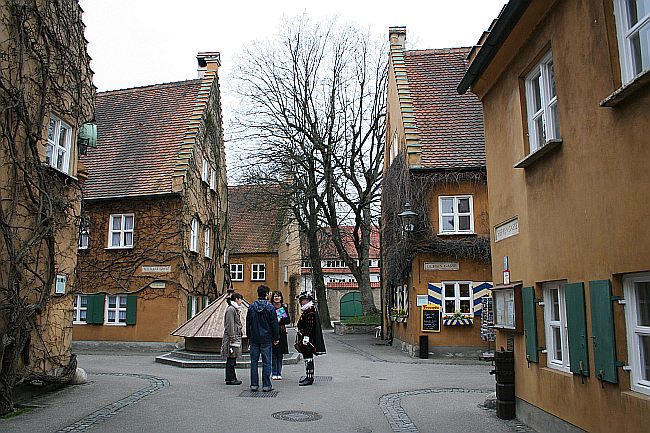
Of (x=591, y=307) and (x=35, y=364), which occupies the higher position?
(x=591, y=307)

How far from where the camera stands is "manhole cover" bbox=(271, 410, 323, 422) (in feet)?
31.5

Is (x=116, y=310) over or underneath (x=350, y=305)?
underneath

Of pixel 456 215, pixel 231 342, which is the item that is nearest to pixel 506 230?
pixel 231 342

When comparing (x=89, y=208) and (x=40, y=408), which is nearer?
(x=40, y=408)

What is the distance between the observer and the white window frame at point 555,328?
8078mm

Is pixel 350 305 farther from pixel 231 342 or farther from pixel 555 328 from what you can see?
pixel 555 328

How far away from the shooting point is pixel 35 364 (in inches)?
468

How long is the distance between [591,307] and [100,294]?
67.7ft

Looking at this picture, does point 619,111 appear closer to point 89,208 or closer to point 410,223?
point 410,223

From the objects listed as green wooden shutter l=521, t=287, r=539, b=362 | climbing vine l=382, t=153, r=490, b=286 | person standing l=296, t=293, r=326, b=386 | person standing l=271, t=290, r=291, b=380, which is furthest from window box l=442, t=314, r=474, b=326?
green wooden shutter l=521, t=287, r=539, b=362

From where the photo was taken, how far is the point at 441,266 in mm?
20750

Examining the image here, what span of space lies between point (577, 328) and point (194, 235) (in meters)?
20.1

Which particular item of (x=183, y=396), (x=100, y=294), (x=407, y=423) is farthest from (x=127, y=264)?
(x=407, y=423)

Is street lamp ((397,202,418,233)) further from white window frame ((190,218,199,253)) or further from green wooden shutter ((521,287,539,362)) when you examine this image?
green wooden shutter ((521,287,539,362))
